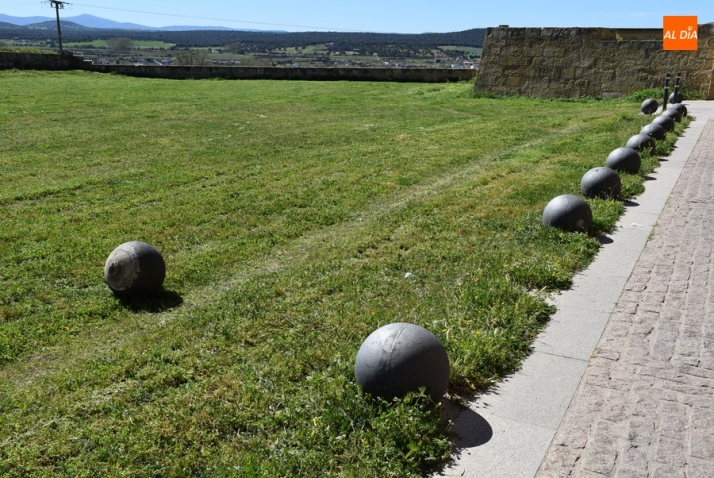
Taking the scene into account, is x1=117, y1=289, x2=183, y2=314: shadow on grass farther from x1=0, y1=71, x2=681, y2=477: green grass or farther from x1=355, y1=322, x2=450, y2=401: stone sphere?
x1=355, y1=322, x2=450, y2=401: stone sphere

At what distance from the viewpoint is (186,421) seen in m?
4.12

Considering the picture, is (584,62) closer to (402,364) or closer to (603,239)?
(603,239)

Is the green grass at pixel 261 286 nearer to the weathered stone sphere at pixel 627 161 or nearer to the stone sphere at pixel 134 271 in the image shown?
the stone sphere at pixel 134 271

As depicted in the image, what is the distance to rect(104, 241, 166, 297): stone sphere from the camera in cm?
599

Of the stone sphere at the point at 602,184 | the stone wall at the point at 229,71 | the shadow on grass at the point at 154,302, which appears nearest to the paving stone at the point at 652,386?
the stone sphere at the point at 602,184

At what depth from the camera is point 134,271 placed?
19.7 feet

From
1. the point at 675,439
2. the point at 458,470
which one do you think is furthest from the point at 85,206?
the point at 675,439

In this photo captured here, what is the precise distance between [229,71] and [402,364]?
108 feet

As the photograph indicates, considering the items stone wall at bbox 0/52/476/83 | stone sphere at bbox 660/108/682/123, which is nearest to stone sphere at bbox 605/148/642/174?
stone sphere at bbox 660/108/682/123

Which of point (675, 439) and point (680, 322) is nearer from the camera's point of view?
point (675, 439)

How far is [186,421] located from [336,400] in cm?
88

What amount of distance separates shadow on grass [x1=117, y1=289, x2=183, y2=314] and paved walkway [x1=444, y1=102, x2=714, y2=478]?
9.91 feet

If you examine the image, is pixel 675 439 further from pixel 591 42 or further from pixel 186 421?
pixel 591 42

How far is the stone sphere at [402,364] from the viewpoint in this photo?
155 inches
